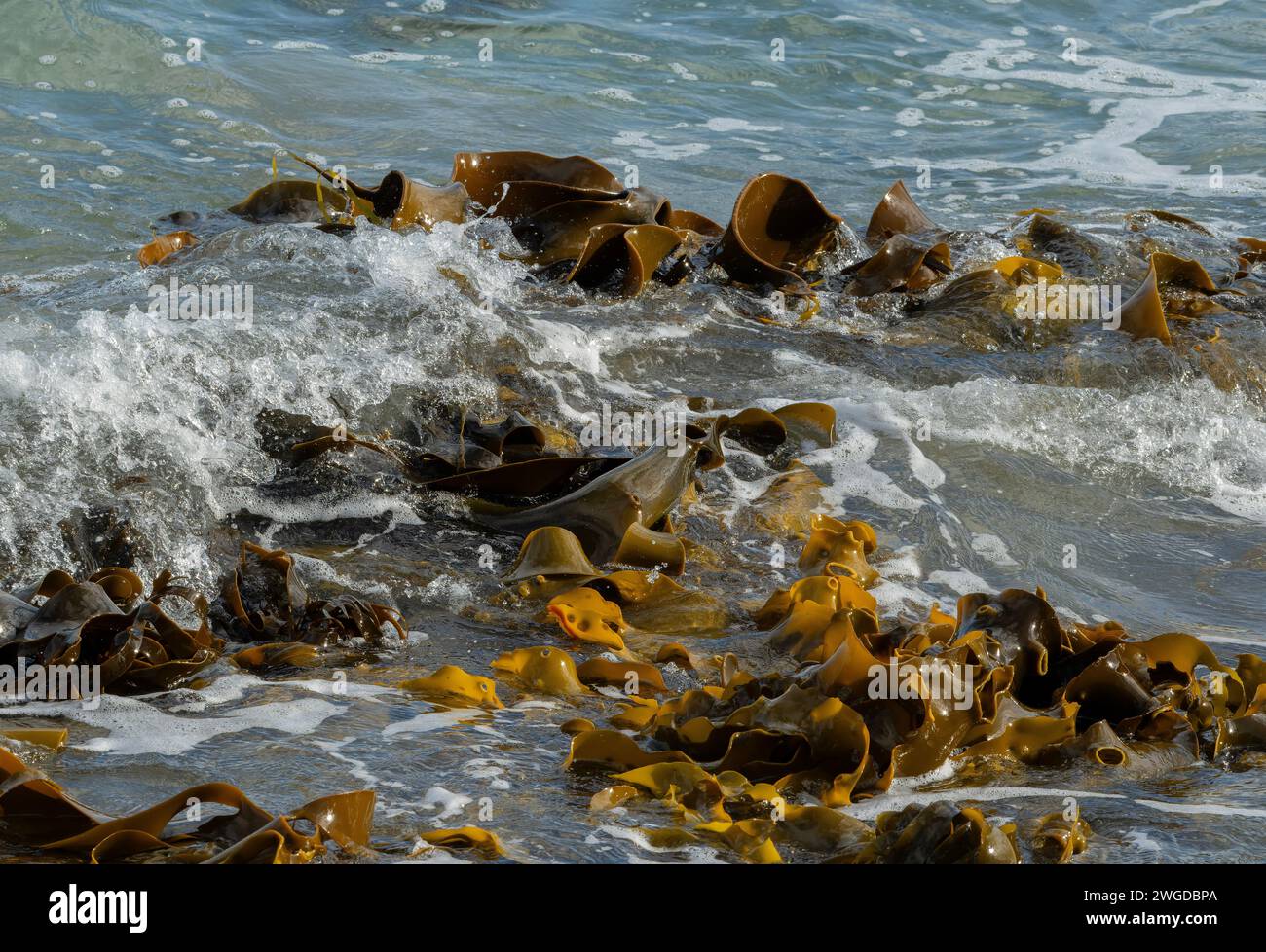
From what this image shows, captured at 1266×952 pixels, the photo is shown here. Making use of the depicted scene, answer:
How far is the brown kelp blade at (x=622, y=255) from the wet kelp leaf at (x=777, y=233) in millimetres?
303

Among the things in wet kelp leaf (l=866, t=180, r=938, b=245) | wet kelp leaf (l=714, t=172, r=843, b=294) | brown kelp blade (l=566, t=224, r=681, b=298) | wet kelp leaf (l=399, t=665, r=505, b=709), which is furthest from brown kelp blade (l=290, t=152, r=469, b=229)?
wet kelp leaf (l=399, t=665, r=505, b=709)

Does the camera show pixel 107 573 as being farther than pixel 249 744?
Yes

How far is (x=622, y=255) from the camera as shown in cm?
534

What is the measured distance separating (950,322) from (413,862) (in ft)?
12.4

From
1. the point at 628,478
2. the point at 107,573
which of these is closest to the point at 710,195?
the point at 628,478

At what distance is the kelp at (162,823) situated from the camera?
6.77ft

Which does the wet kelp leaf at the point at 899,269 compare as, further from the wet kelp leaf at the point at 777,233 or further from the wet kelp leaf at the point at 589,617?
the wet kelp leaf at the point at 589,617

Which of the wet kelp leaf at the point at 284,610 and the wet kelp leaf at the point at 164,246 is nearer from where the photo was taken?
the wet kelp leaf at the point at 284,610

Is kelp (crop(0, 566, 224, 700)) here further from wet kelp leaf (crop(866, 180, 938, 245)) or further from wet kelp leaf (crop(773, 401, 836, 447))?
wet kelp leaf (crop(866, 180, 938, 245))

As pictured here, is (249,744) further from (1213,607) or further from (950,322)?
(950,322)

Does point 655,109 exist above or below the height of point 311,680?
above

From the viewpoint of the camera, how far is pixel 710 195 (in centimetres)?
740

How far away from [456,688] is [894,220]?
412 centimetres

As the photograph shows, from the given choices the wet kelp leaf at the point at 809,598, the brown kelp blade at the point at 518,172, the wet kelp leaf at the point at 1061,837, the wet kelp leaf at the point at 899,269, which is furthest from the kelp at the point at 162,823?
the brown kelp blade at the point at 518,172
